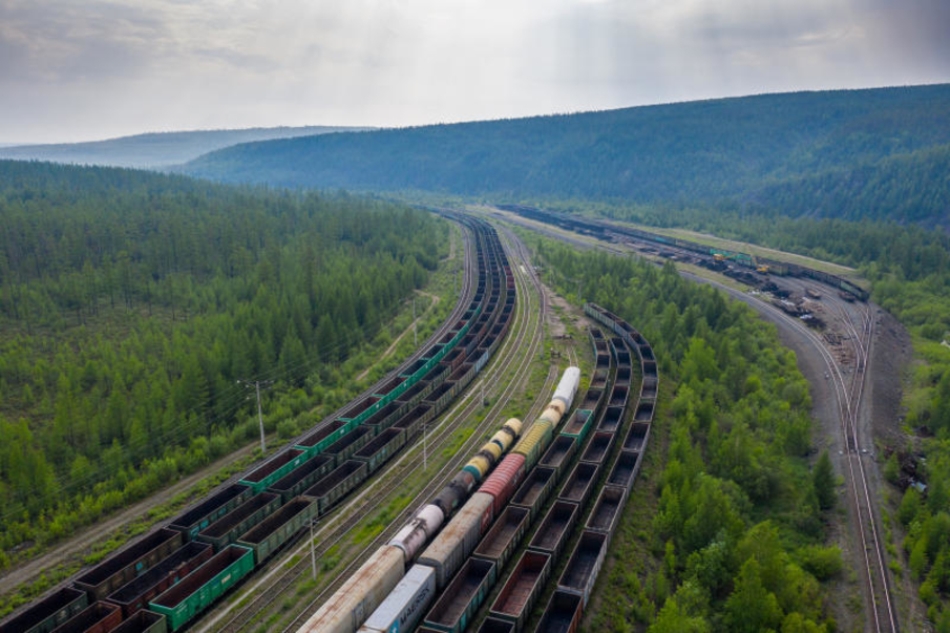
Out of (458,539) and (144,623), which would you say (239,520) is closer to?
(144,623)

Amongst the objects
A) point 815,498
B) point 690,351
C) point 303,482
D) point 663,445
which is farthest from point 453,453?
point 690,351

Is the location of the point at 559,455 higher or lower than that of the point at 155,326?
lower

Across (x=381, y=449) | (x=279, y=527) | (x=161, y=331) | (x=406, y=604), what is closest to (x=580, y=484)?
(x=381, y=449)

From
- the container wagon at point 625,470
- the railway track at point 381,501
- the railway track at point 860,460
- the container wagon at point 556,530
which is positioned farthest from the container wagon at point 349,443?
the railway track at point 860,460

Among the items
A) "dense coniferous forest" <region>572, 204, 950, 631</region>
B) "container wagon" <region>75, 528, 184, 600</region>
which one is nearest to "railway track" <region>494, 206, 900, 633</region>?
"dense coniferous forest" <region>572, 204, 950, 631</region>

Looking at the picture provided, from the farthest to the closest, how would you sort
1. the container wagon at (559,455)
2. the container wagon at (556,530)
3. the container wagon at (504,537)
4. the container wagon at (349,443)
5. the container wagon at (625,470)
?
the container wagon at (349,443), the container wagon at (559,455), the container wagon at (625,470), the container wagon at (556,530), the container wagon at (504,537)

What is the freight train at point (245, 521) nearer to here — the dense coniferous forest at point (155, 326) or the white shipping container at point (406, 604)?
the dense coniferous forest at point (155, 326)
